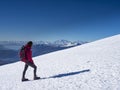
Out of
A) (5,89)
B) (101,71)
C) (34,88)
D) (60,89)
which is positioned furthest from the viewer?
(101,71)

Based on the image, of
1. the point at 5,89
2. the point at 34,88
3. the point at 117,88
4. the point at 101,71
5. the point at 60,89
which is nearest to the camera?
the point at 117,88

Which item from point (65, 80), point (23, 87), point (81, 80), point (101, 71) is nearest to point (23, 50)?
point (23, 87)

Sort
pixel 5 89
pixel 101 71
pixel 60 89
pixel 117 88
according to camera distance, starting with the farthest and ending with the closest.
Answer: pixel 101 71, pixel 5 89, pixel 60 89, pixel 117 88

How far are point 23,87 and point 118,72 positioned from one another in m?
5.10

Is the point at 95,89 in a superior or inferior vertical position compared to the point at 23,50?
inferior

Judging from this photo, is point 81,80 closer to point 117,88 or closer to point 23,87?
point 117,88

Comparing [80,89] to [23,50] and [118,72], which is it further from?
[23,50]

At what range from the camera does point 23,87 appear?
11156 mm

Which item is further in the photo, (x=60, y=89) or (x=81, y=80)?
(x=81, y=80)

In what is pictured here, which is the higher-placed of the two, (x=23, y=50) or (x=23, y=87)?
(x=23, y=50)

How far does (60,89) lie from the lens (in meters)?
9.82

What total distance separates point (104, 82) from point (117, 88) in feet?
3.52

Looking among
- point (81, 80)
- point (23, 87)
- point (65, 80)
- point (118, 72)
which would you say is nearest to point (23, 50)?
point (23, 87)

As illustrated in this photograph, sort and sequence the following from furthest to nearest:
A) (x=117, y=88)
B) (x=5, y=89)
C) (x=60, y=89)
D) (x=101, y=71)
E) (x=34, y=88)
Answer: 1. (x=101, y=71)
2. (x=5, y=89)
3. (x=34, y=88)
4. (x=60, y=89)
5. (x=117, y=88)
